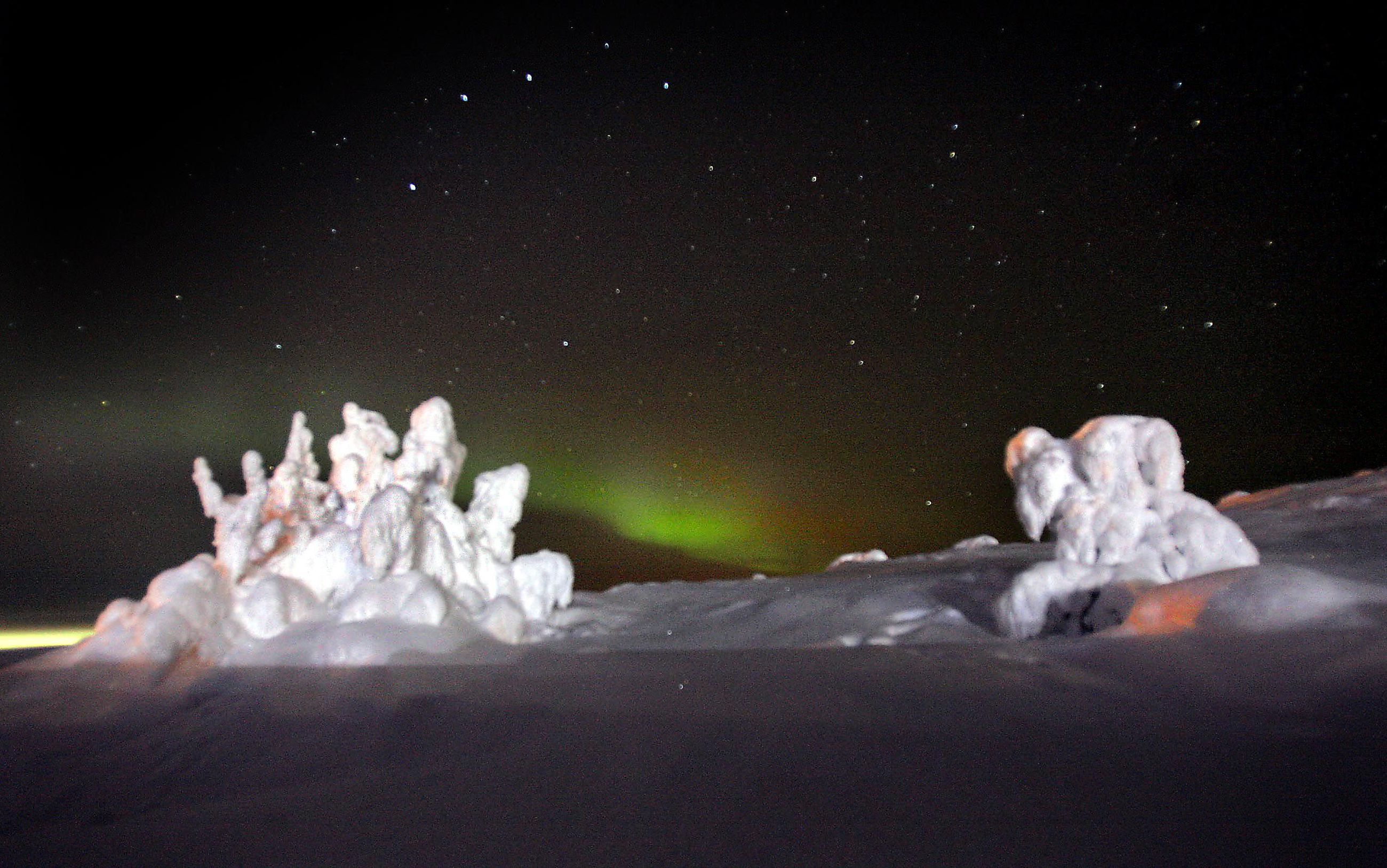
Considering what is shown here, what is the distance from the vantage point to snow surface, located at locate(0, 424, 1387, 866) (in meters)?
1.77

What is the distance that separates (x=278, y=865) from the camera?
5.76 ft

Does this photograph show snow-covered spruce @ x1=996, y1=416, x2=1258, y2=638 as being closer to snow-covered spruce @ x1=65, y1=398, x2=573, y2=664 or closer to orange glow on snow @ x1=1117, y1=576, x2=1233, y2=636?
orange glow on snow @ x1=1117, y1=576, x2=1233, y2=636

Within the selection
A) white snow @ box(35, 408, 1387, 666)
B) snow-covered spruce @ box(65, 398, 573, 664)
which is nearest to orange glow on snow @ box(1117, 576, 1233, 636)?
white snow @ box(35, 408, 1387, 666)

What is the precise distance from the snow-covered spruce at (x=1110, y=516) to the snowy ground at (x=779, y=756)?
291cm

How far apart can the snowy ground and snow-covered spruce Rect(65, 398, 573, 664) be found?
1795 mm

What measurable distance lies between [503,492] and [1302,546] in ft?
45.1

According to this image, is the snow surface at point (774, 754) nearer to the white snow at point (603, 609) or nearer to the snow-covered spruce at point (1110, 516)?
the white snow at point (603, 609)

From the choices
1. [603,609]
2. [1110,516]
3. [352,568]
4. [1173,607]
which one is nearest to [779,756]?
[1173,607]

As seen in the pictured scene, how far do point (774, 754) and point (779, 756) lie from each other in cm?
3

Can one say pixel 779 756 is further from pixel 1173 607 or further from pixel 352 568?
pixel 352 568

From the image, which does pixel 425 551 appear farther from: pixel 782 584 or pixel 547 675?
pixel 782 584

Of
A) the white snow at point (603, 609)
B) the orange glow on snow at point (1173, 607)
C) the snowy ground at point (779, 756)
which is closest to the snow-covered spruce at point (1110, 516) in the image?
the white snow at point (603, 609)

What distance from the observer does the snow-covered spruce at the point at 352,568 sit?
21.6ft

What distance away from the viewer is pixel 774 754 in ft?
8.05
